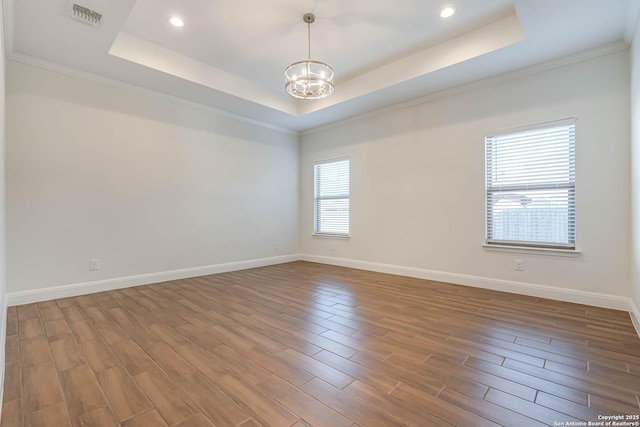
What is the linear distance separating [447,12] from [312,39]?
1.52 meters

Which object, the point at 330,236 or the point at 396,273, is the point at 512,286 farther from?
the point at 330,236

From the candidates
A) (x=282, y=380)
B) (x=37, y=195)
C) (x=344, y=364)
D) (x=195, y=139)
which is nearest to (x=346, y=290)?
(x=344, y=364)

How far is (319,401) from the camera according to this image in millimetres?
1567

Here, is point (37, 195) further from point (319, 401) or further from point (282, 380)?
point (319, 401)

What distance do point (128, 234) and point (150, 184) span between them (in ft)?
2.52

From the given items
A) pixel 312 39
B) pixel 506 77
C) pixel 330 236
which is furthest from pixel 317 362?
pixel 506 77

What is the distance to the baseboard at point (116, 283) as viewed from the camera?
128 inches

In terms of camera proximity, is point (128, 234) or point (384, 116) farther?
point (384, 116)

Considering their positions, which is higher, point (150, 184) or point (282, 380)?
point (150, 184)

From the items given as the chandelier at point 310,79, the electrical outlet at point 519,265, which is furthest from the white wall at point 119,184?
the electrical outlet at point 519,265

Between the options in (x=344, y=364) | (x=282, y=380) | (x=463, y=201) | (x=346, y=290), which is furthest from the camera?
(x=463, y=201)

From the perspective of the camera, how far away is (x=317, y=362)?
1.98m

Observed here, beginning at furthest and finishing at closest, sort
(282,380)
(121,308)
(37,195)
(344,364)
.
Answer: (37,195) < (121,308) < (344,364) < (282,380)

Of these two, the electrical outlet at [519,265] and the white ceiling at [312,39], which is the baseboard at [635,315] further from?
the white ceiling at [312,39]
